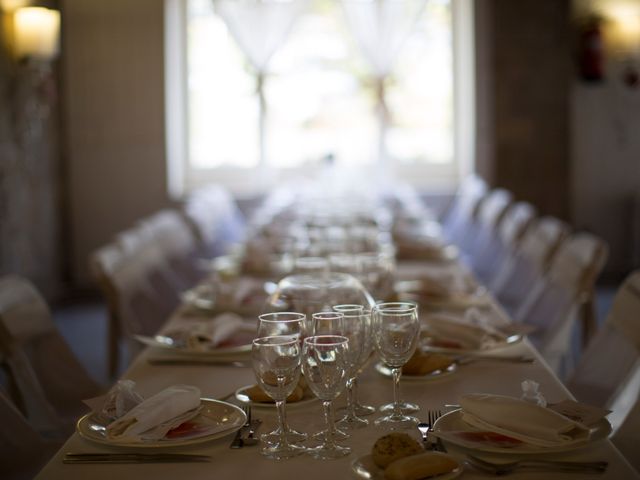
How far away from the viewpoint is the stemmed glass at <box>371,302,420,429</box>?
1.49m

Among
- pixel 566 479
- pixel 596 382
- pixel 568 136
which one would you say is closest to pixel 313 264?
pixel 596 382

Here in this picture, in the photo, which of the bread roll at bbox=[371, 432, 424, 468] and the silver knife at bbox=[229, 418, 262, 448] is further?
the silver knife at bbox=[229, 418, 262, 448]

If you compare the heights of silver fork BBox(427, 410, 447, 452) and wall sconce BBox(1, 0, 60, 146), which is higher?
wall sconce BBox(1, 0, 60, 146)

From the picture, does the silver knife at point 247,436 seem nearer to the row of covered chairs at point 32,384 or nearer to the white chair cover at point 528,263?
→ the row of covered chairs at point 32,384

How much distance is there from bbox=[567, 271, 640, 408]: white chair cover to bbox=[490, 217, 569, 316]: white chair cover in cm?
126

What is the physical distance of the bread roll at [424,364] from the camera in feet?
5.90

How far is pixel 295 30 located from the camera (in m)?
8.16

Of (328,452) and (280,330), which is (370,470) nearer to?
(328,452)

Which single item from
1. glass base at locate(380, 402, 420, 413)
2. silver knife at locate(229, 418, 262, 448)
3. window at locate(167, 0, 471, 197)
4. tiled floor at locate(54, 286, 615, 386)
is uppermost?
window at locate(167, 0, 471, 197)

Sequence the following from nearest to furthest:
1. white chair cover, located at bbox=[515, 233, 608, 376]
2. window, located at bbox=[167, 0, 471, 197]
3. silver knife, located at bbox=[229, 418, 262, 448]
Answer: silver knife, located at bbox=[229, 418, 262, 448]
white chair cover, located at bbox=[515, 233, 608, 376]
window, located at bbox=[167, 0, 471, 197]

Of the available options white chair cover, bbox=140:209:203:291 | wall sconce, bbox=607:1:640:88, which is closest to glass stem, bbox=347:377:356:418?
white chair cover, bbox=140:209:203:291

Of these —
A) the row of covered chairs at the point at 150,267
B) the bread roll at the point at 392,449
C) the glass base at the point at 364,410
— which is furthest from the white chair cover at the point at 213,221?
the bread roll at the point at 392,449

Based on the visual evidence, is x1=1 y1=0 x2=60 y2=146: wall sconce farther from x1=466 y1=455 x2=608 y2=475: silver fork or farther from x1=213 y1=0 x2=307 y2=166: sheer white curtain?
x1=466 y1=455 x2=608 y2=475: silver fork

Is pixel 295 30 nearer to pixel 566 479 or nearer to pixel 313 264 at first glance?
pixel 313 264
